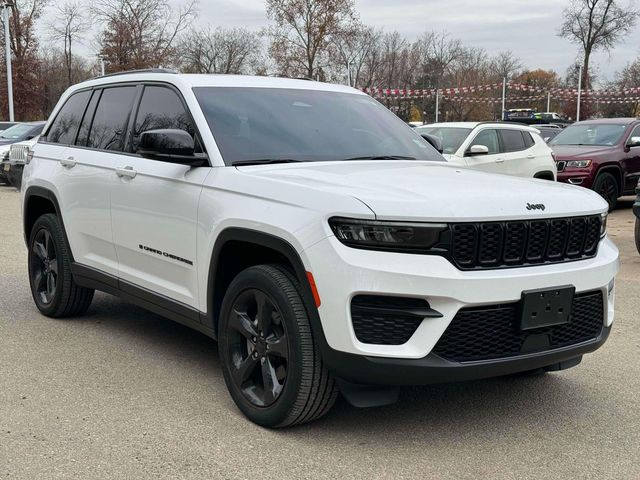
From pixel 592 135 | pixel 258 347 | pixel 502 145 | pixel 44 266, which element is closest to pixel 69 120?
pixel 44 266

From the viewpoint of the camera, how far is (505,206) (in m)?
3.31

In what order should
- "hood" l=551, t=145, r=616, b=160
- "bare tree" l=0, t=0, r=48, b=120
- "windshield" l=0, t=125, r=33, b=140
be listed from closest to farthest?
"hood" l=551, t=145, r=616, b=160, "windshield" l=0, t=125, r=33, b=140, "bare tree" l=0, t=0, r=48, b=120

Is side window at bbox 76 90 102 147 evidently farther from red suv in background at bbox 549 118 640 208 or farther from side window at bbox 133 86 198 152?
red suv in background at bbox 549 118 640 208

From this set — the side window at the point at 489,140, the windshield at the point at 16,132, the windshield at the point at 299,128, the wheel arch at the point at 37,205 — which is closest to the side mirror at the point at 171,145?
the windshield at the point at 299,128

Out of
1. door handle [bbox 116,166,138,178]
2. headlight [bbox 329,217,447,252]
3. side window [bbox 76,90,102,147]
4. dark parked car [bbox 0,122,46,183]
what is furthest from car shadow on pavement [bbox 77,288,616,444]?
dark parked car [bbox 0,122,46,183]

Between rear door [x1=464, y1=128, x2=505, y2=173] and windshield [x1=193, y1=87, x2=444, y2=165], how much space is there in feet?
23.6

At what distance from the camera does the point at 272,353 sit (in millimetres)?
3578

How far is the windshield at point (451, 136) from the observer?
11883 mm

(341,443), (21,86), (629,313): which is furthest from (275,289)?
(21,86)

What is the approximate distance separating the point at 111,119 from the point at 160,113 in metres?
0.71

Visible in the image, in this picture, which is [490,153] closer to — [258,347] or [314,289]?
[258,347]

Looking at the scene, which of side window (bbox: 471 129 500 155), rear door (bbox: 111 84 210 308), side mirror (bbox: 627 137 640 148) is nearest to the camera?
rear door (bbox: 111 84 210 308)

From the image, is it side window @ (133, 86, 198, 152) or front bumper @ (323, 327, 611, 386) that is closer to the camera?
front bumper @ (323, 327, 611, 386)

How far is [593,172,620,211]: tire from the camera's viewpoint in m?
12.9
